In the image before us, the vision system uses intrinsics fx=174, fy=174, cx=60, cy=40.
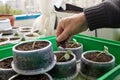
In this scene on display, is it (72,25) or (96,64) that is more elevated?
(72,25)

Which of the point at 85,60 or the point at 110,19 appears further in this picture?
the point at 85,60

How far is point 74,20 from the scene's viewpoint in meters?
0.54

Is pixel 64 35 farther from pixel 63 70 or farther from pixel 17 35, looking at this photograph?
pixel 17 35

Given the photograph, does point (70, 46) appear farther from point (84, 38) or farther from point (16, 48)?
point (16, 48)

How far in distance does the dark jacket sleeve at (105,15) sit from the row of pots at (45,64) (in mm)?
135

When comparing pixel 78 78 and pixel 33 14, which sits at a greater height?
pixel 33 14

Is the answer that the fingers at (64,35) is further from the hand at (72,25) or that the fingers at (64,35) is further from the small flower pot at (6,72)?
the small flower pot at (6,72)

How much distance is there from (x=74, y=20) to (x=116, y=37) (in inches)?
26.3

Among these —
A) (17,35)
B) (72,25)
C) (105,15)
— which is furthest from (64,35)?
(17,35)

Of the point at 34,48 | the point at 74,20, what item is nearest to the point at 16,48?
the point at 34,48

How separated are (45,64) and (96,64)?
18 cm

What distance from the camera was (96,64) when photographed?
569 mm

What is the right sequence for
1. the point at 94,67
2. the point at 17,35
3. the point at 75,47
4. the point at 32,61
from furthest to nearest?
the point at 17,35
the point at 75,47
the point at 94,67
the point at 32,61

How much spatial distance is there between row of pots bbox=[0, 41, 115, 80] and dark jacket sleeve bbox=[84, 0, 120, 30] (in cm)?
13
